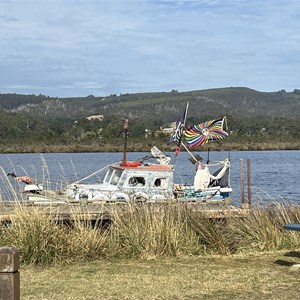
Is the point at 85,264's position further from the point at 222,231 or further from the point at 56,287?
the point at 222,231

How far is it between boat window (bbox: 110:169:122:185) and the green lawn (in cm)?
826

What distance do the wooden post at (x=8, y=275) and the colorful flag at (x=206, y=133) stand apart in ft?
54.0

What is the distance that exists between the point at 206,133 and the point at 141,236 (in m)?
10.4

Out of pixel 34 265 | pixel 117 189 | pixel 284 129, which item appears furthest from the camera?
pixel 284 129

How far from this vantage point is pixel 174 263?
10719 mm

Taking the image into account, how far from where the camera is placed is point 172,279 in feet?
30.7

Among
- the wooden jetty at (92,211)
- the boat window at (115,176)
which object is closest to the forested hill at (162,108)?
the boat window at (115,176)

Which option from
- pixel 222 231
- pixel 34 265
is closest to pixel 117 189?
pixel 222 231

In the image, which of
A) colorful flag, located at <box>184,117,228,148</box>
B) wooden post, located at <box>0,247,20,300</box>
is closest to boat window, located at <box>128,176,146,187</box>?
colorful flag, located at <box>184,117,228,148</box>

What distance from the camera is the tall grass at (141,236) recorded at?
10914 mm

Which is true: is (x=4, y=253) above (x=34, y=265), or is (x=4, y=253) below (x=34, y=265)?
above

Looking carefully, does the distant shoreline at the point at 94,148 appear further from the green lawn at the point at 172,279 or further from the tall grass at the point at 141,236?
the green lawn at the point at 172,279

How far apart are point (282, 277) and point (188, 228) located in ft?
8.74

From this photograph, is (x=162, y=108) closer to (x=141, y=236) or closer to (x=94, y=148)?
(x=94, y=148)
